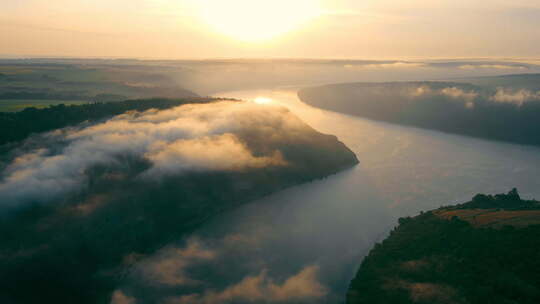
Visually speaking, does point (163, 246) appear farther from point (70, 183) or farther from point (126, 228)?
point (70, 183)

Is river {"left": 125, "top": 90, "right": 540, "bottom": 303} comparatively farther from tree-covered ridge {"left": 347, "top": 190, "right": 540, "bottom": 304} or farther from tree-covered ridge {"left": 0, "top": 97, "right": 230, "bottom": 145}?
tree-covered ridge {"left": 0, "top": 97, "right": 230, "bottom": 145}

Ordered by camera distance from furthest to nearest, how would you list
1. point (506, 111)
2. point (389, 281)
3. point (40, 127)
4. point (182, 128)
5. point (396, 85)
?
point (396, 85)
point (506, 111)
point (182, 128)
point (40, 127)
point (389, 281)

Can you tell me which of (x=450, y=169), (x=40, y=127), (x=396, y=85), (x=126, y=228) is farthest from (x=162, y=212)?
(x=396, y=85)

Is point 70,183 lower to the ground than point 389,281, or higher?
higher

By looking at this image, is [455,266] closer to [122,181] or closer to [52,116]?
[122,181]

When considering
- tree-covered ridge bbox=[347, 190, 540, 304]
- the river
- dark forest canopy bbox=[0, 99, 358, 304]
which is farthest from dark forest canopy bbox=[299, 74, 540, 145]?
tree-covered ridge bbox=[347, 190, 540, 304]

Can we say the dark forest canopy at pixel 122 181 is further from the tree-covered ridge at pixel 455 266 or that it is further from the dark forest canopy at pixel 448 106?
the dark forest canopy at pixel 448 106
